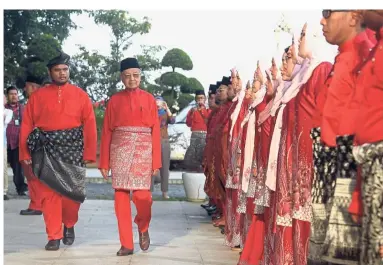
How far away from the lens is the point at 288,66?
21.6ft

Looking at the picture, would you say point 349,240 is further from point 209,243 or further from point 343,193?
point 209,243

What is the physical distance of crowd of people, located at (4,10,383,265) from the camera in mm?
4422

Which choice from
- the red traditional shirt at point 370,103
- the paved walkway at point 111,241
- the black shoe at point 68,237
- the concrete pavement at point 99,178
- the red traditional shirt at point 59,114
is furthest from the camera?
the concrete pavement at point 99,178

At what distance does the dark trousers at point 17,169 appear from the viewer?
15.0 metres

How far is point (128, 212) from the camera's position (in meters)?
8.92

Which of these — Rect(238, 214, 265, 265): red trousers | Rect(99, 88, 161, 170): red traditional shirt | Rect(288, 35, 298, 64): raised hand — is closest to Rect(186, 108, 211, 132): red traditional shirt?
Rect(99, 88, 161, 170): red traditional shirt

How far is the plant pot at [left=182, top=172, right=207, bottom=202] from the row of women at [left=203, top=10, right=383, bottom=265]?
13.0ft

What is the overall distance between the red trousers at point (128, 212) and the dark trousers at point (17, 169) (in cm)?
617

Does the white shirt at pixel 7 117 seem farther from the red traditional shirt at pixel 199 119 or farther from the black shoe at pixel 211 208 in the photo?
the black shoe at pixel 211 208

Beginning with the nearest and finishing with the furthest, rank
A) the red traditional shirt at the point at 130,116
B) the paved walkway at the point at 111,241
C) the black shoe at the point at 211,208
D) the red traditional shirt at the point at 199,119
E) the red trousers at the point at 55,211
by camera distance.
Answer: the paved walkway at the point at 111,241 → the red traditional shirt at the point at 130,116 → the red trousers at the point at 55,211 → the black shoe at the point at 211,208 → the red traditional shirt at the point at 199,119

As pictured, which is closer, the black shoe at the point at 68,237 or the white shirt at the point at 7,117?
the black shoe at the point at 68,237

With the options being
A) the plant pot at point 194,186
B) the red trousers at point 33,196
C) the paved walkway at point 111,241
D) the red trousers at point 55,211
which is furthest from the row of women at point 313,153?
the plant pot at point 194,186

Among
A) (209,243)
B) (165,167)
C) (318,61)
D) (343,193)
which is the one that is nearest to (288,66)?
(318,61)

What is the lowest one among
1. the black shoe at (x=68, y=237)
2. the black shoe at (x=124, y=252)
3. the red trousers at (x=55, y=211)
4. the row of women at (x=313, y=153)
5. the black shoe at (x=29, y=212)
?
the black shoe at (x=124, y=252)
